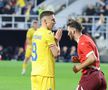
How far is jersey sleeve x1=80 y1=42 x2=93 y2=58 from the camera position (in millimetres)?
10245

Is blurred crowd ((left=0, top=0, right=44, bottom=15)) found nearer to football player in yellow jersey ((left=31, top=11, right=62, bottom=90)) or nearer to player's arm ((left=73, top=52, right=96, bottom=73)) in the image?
football player in yellow jersey ((left=31, top=11, right=62, bottom=90))

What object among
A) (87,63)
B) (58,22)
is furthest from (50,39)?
(58,22)

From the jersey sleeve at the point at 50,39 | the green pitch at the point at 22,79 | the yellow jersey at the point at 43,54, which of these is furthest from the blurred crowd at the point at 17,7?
the jersey sleeve at the point at 50,39

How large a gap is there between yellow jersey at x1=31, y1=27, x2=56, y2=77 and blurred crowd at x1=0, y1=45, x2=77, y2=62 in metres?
21.5

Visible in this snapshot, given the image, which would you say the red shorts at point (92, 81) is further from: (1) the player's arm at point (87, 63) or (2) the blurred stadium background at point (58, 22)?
(2) the blurred stadium background at point (58, 22)

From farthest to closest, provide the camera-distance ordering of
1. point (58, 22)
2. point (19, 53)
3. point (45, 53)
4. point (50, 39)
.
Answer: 1. point (58, 22)
2. point (19, 53)
3. point (45, 53)
4. point (50, 39)

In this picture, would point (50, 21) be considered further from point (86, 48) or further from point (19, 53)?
point (19, 53)

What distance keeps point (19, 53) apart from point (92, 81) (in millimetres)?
23484

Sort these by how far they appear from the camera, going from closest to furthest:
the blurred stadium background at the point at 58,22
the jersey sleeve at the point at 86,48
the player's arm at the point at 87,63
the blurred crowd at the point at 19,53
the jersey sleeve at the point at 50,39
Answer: the player's arm at the point at 87,63 → the jersey sleeve at the point at 86,48 → the jersey sleeve at the point at 50,39 → the blurred crowd at the point at 19,53 → the blurred stadium background at the point at 58,22

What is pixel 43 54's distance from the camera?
10766 millimetres

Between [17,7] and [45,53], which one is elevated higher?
[17,7]

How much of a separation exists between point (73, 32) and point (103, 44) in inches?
938

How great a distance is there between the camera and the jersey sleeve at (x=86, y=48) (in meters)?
10.2

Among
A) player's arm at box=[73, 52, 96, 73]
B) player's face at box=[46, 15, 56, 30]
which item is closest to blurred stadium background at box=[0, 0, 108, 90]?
player's face at box=[46, 15, 56, 30]
